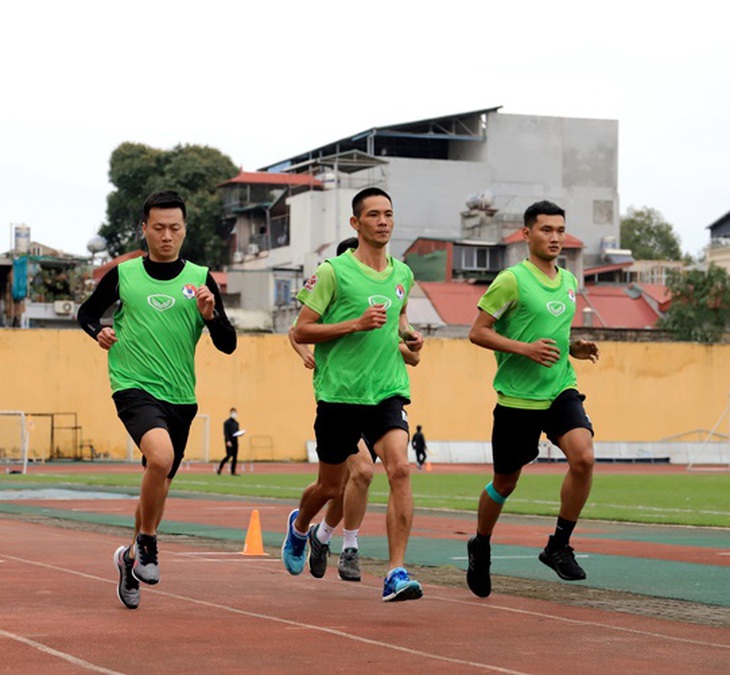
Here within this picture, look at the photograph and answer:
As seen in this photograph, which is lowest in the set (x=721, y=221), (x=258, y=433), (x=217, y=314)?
(x=258, y=433)

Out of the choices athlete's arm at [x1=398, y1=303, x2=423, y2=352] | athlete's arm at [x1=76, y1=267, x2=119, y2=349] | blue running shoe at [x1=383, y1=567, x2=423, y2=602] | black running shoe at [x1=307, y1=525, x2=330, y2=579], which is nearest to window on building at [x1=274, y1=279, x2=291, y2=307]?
black running shoe at [x1=307, y1=525, x2=330, y2=579]

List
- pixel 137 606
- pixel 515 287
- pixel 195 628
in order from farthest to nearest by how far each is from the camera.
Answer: pixel 515 287, pixel 137 606, pixel 195 628

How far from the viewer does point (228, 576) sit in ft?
38.7

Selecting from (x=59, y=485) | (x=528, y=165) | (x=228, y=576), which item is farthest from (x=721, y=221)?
(x=228, y=576)

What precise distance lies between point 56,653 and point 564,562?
395cm

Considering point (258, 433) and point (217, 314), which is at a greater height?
point (217, 314)

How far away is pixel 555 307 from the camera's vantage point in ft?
34.1

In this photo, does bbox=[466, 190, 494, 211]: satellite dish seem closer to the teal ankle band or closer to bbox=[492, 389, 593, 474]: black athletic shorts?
the teal ankle band

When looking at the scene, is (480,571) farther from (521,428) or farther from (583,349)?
(583,349)

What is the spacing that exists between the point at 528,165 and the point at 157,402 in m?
84.6

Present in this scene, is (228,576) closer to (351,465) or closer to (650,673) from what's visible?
(351,465)

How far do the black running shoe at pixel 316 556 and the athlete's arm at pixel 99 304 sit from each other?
2.18 m

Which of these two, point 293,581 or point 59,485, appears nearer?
point 293,581

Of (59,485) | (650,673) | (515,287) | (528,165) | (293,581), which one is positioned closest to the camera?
(650,673)
